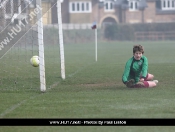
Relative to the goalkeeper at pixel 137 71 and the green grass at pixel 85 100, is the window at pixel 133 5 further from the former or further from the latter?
the goalkeeper at pixel 137 71

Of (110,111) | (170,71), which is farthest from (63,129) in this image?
(170,71)

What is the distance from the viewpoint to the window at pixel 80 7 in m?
88.6

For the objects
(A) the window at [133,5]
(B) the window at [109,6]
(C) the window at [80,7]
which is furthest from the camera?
(B) the window at [109,6]

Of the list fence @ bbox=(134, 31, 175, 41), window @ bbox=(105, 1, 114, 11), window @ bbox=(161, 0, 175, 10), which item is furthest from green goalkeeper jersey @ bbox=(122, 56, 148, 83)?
window @ bbox=(105, 1, 114, 11)

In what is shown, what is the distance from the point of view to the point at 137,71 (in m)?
14.1

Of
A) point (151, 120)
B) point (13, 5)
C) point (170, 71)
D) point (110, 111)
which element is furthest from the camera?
point (170, 71)

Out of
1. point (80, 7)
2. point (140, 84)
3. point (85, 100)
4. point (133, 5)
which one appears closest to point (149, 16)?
point (133, 5)

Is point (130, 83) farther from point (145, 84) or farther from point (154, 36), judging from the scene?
point (154, 36)

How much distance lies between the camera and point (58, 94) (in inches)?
514

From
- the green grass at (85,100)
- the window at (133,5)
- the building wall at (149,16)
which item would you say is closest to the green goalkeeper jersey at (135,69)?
the green grass at (85,100)

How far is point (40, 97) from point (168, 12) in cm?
7607

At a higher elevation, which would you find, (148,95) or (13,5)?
(13,5)

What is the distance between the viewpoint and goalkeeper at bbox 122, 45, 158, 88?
13852mm

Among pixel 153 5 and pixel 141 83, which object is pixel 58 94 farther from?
pixel 153 5
